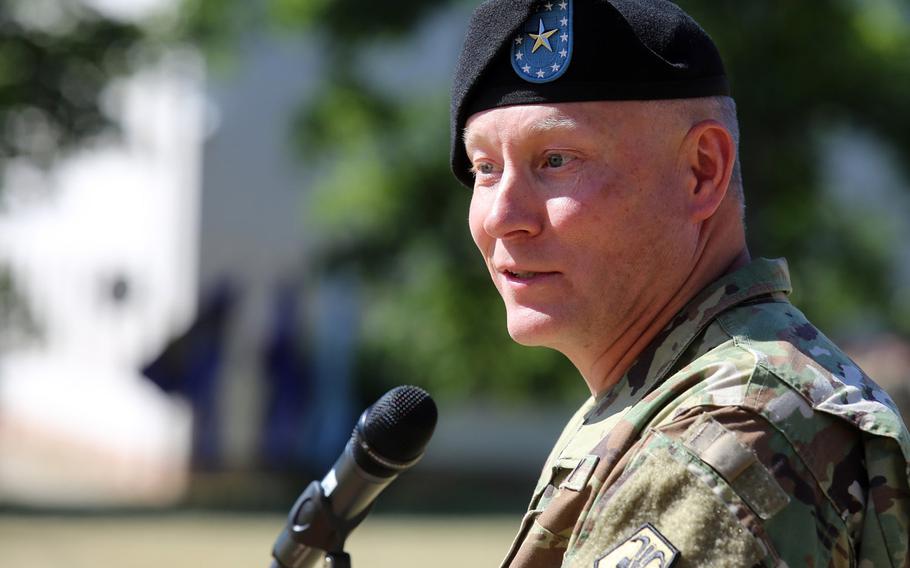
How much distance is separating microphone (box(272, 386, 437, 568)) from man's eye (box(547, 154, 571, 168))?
527 mm

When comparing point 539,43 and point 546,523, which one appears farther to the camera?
point 539,43

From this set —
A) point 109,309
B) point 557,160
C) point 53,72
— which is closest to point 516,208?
point 557,160

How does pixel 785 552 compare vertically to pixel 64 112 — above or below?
below

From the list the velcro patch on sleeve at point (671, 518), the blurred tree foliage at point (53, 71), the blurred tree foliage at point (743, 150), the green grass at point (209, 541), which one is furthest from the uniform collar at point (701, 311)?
the blurred tree foliage at point (53, 71)

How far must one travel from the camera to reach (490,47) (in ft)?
7.06

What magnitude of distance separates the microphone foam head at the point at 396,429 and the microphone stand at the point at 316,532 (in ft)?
0.36

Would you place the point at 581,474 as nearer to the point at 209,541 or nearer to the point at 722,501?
the point at 722,501

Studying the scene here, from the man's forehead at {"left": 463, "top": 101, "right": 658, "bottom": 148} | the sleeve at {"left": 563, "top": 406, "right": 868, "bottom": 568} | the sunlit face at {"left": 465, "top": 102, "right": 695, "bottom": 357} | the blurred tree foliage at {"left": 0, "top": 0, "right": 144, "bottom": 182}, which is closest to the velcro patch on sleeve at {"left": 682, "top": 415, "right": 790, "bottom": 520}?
the sleeve at {"left": 563, "top": 406, "right": 868, "bottom": 568}

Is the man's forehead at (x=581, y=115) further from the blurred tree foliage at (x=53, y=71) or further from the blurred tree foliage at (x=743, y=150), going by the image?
the blurred tree foliage at (x=53, y=71)

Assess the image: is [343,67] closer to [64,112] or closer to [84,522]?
[64,112]

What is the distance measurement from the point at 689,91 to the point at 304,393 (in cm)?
1664

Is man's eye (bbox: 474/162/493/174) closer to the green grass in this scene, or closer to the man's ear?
the man's ear

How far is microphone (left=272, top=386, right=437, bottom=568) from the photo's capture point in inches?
93.0

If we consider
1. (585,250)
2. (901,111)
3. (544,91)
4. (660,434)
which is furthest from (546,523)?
(901,111)
